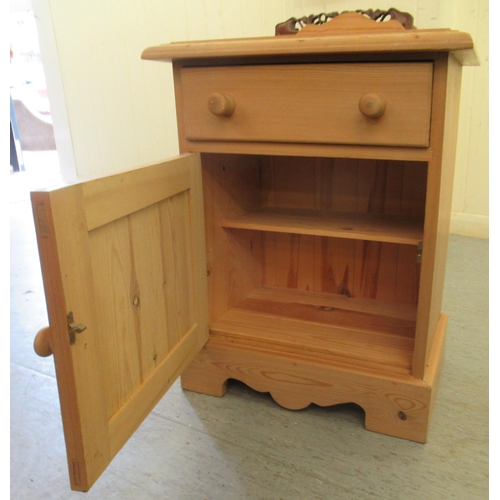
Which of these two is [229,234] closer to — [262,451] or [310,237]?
[310,237]

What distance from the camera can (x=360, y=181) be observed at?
114 centimetres

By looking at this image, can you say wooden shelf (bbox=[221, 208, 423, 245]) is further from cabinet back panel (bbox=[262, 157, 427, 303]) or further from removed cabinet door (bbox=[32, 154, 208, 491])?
removed cabinet door (bbox=[32, 154, 208, 491])

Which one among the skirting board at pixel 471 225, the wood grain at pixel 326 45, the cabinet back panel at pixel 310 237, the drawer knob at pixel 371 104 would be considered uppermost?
the wood grain at pixel 326 45

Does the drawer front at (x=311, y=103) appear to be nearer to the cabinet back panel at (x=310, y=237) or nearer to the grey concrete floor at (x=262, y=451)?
the cabinet back panel at (x=310, y=237)

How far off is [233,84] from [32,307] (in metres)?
1.12

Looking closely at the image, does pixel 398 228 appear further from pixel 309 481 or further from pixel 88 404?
pixel 88 404

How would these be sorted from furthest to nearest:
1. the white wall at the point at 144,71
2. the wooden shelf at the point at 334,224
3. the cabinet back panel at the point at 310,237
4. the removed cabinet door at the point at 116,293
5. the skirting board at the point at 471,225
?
the skirting board at the point at 471,225, the white wall at the point at 144,71, the cabinet back panel at the point at 310,237, the wooden shelf at the point at 334,224, the removed cabinet door at the point at 116,293

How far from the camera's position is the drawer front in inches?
28.5

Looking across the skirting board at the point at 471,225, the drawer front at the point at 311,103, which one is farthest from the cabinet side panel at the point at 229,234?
the skirting board at the point at 471,225

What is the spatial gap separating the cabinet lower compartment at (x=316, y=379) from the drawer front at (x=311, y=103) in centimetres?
43

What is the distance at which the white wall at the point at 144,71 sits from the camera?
1.81 m

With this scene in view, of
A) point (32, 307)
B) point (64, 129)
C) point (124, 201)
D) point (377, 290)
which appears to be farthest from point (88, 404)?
point (64, 129)

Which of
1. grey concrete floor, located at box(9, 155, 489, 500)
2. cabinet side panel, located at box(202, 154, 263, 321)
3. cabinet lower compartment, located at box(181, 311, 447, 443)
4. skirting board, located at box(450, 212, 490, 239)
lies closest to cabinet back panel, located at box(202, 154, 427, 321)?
cabinet side panel, located at box(202, 154, 263, 321)

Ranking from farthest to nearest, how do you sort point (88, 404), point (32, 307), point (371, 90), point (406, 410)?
1. point (32, 307)
2. point (406, 410)
3. point (371, 90)
4. point (88, 404)
